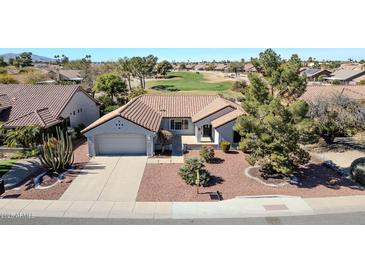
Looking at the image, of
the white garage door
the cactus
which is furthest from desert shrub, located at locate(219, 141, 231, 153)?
the cactus

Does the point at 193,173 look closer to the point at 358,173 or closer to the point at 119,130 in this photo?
the point at 119,130

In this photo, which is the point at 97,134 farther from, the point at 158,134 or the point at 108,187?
the point at 108,187

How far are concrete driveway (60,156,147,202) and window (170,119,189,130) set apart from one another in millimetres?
7543

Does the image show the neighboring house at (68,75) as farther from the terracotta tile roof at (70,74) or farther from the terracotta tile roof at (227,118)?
the terracotta tile roof at (227,118)

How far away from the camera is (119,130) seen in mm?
25734

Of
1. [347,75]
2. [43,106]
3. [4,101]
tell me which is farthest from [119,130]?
[347,75]

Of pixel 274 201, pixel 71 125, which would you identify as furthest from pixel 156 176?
pixel 71 125

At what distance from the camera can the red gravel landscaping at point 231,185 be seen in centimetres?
1852

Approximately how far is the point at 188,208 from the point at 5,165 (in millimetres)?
14849

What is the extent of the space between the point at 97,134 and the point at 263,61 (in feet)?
44.9

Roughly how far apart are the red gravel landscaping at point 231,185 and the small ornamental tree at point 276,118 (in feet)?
4.28

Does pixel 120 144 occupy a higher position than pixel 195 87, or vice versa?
pixel 195 87

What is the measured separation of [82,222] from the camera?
15.2m

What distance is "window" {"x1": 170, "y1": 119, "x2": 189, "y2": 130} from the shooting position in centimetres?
3222
